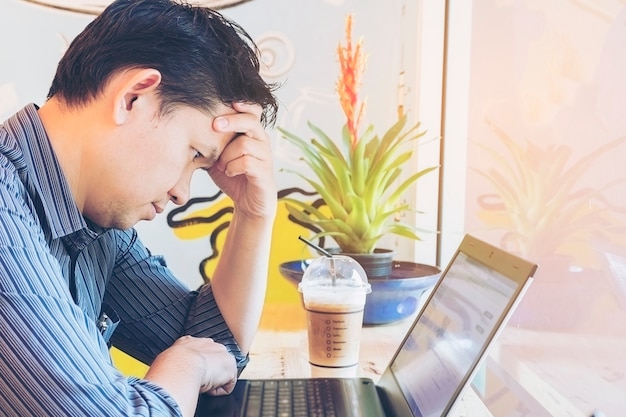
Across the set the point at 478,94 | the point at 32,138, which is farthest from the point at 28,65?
the point at 478,94

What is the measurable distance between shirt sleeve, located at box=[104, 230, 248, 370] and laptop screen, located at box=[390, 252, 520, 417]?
37cm

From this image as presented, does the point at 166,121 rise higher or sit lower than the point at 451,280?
higher

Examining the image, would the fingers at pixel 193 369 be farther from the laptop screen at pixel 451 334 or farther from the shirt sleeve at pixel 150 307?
the laptop screen at pixel 451 334

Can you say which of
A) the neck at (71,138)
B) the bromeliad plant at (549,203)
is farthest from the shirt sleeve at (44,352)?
the bromeliad plant at (549,203)

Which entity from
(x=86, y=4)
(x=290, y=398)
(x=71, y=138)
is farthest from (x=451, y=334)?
(x=86, y=4)

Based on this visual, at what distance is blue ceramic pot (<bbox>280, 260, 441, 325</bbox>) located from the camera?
1233 mm

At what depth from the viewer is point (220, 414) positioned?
804 millimetres

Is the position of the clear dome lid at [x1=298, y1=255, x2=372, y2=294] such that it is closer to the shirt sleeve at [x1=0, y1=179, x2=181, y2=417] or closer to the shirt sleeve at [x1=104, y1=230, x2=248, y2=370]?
the shirt sleeve at [x1=104, y1=230, x2=248, y2=370]

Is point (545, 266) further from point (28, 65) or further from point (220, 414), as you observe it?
point (28, 65)

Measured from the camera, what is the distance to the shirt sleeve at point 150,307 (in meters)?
1.08

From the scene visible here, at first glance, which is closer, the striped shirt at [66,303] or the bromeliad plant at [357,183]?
the striped shirt at [66,303]

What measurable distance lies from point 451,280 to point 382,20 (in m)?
1.18

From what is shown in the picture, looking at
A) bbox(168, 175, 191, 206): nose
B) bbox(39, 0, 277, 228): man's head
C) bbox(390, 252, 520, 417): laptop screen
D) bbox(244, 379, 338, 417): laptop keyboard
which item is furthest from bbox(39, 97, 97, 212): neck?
bbox(390, 252, 520, 417): laptop screen

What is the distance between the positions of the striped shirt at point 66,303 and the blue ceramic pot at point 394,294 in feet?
1.02
